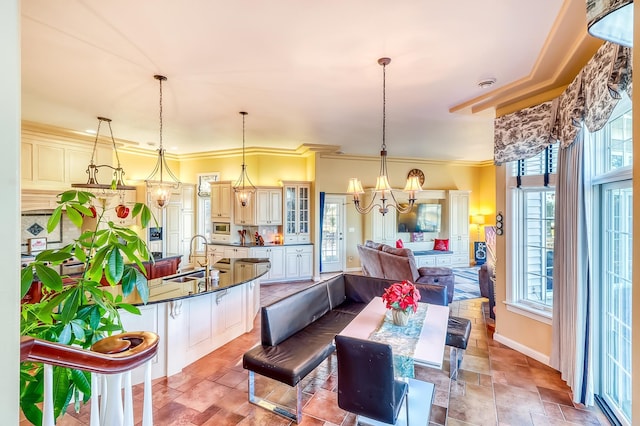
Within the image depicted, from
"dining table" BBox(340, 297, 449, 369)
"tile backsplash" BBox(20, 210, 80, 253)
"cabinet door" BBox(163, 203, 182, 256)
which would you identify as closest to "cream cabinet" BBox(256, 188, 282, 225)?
"cabinet door" BBox(163, 203, 182, 256)

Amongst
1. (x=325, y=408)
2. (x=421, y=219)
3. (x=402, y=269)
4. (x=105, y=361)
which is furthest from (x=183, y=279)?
(x=421, y=219)

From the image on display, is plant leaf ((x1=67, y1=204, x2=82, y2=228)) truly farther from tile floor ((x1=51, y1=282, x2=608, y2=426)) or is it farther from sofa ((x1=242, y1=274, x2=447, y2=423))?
tile floor ((x1=51, y1=282, x2=608, y2=426))

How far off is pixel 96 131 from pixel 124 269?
527 centimetres

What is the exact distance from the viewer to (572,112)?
251cm

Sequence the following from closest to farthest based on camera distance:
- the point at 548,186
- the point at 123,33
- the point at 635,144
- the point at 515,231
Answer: the point at 635,144 < the point at 123,33 < the point at 548,186 < the point at 515,231

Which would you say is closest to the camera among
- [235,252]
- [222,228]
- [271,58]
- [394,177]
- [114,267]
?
[114,267]

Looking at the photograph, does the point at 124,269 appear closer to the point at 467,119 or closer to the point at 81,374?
the point at 81,374

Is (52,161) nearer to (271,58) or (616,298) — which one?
(271,58)

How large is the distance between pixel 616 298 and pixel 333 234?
18.3ft

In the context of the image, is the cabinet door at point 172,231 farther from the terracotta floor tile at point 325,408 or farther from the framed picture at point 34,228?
the terracotta floor tile at point 325,408

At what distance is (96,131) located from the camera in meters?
5.34

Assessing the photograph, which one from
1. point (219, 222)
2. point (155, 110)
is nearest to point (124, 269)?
point (155, 110)

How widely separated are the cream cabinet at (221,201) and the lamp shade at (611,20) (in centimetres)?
672

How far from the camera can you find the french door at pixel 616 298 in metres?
2.30
